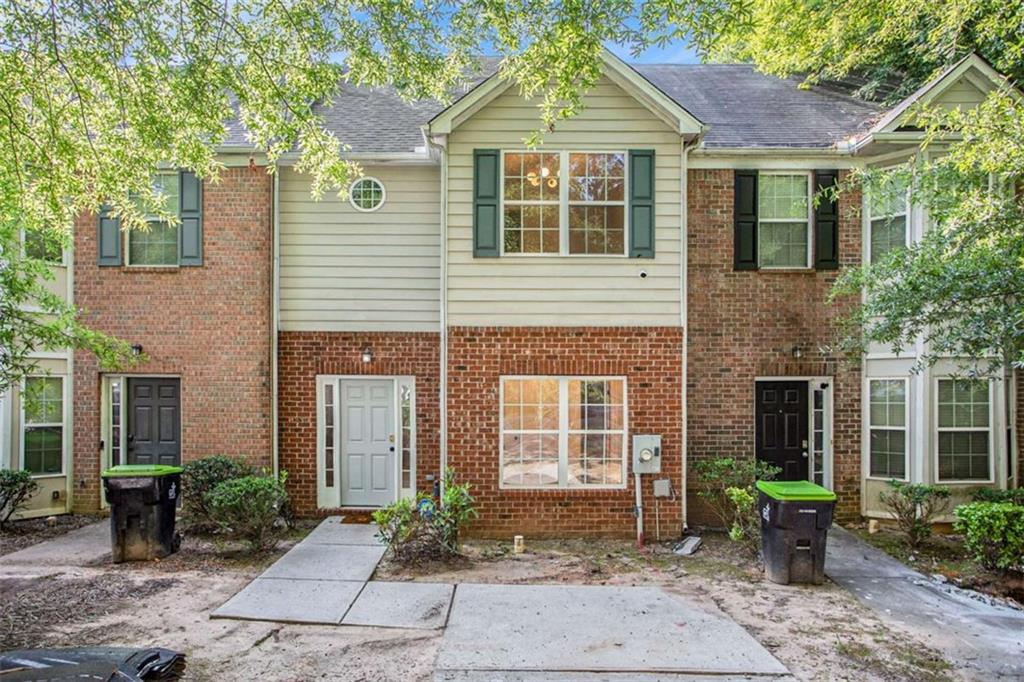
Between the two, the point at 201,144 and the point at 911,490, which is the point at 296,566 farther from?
the point at 911,490

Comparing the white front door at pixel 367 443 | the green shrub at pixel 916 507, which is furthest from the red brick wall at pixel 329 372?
the green shrub at pixel 916 507

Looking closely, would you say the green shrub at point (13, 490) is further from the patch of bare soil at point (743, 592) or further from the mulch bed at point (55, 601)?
the patch of bare soil at point (743, 592)

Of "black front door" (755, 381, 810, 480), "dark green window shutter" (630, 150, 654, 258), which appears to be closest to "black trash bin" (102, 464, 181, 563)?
"dark green window shutter" (630, 150, 654, 258)

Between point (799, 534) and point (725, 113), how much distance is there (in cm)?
700

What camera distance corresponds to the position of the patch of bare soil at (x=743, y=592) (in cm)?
473

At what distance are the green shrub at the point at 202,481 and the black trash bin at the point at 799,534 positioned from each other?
270 inches

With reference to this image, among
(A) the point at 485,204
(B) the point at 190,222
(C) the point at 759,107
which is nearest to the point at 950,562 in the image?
(A) the point at 485,204

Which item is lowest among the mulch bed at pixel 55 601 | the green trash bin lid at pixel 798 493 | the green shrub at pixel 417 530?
the mulch bed at pixel 55 601

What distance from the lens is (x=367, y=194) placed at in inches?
354

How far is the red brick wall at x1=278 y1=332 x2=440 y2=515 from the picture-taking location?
895 cm

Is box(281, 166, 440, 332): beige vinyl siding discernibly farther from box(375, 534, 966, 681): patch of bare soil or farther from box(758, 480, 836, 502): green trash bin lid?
box(758, 480, 836, 502): green trash bin lid

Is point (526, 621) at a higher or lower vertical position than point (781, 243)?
lower

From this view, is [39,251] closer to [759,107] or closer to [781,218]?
[781,218]

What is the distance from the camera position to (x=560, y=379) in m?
8.05
